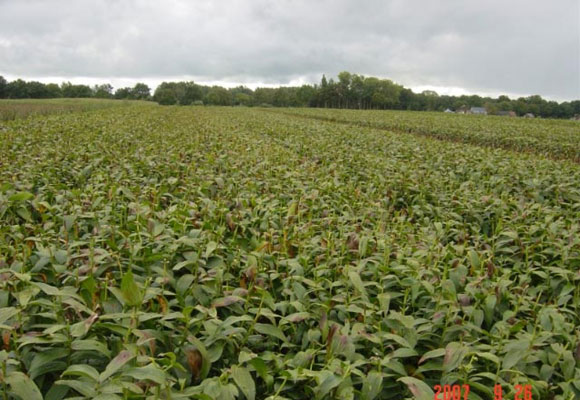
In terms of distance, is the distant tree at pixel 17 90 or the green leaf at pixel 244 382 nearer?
the green leaf at pixel 244 382

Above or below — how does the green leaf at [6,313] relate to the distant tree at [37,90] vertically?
below

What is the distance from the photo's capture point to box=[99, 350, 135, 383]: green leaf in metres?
1.31

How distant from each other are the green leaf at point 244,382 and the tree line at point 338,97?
77.3 metres

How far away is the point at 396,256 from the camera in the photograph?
2.67m

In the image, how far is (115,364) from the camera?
1.35m

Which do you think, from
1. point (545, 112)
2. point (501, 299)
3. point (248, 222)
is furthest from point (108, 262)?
point (545, 112)

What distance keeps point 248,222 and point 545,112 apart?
8278 cm

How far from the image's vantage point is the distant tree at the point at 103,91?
8869cm

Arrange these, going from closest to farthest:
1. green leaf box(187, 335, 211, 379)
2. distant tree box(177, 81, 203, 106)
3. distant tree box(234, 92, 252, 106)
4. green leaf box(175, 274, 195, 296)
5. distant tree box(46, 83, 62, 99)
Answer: green leaf box(187, 335, 211, 379), green leaf box(175, 274, 195, 296), distant tree box(46, 83, 62, 99), distant tree box(177, 81, 203, 106), distant tree box(234, 92, 252, 106)

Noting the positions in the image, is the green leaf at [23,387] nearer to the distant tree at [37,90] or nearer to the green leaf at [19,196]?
the green leaf at [19,196]

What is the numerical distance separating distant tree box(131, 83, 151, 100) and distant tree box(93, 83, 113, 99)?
5.12 m

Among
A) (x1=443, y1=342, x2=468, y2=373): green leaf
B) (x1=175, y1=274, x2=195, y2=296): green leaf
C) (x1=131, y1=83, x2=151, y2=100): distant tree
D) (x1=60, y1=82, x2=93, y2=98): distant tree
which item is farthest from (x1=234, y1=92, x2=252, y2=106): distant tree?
(x1=443, y1=342, x2=468, y2=373): green leaf

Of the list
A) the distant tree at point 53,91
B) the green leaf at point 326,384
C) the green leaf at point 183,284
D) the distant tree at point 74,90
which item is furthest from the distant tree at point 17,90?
the green leaf at point 326,384

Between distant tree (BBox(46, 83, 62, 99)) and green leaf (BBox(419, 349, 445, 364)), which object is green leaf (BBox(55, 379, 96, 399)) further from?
distant tree (BBox(46, 83, 62, 99))
